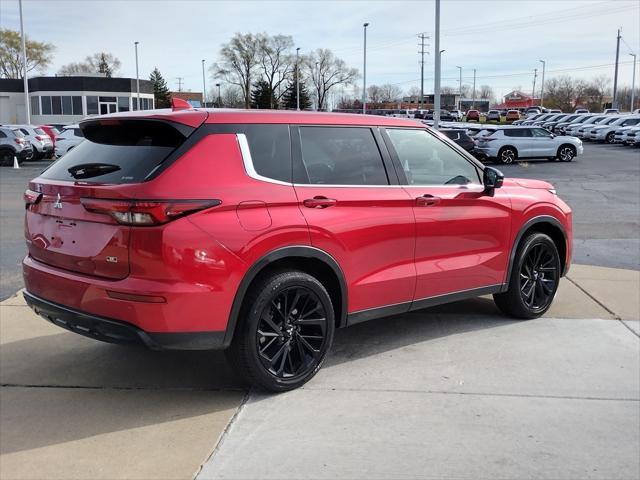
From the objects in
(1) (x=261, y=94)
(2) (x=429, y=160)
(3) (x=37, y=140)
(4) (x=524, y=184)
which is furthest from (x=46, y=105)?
(2) (x=429, y=160)

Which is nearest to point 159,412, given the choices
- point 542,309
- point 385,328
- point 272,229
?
point 272,229

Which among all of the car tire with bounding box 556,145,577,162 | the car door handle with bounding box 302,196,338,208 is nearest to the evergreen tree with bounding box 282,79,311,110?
the car tire with bounding box 556,145,577,162

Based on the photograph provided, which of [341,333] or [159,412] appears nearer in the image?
[159,412]

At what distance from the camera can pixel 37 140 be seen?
29.5m

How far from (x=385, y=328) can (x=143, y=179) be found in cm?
283

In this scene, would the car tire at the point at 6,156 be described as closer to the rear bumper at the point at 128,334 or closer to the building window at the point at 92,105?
the rear bumper at the point at 128,334

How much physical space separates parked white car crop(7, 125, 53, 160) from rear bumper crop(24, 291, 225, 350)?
28.0 metres

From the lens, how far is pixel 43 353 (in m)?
5.08

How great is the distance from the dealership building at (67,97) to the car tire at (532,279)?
61532 mm

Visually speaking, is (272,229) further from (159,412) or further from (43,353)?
(43,353)

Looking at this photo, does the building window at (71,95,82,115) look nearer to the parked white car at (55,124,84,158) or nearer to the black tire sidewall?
the parked white car at (55,124,84,158)

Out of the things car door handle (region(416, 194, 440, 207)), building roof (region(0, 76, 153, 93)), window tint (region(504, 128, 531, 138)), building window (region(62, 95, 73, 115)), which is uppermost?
building roof (region(0, 76, 153, 93))

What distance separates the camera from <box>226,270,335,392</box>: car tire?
398cm

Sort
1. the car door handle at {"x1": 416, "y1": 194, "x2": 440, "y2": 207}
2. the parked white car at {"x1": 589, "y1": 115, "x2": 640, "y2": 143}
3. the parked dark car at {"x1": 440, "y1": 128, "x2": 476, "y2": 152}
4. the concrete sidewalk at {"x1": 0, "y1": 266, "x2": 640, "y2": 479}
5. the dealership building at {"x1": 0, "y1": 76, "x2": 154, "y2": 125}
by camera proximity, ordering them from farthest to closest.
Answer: the dealership building at {"x1": 0, "y1": 76, "x2": 154, "y2": 125}
the parked white car at {"x1": 589, "y1": 115, "x2": 640, "y2": 143}
the parked dark car at {"x1": 440, "y1": 128, "x2": 476, "y2": 152}
the car door handle at {"x1": 416, "y1": 194, "x2": 440, "y2": 207}
the concrete sidewalk at {"x1": 0, "y1": 266, "x2": 640, "y2": 479}
